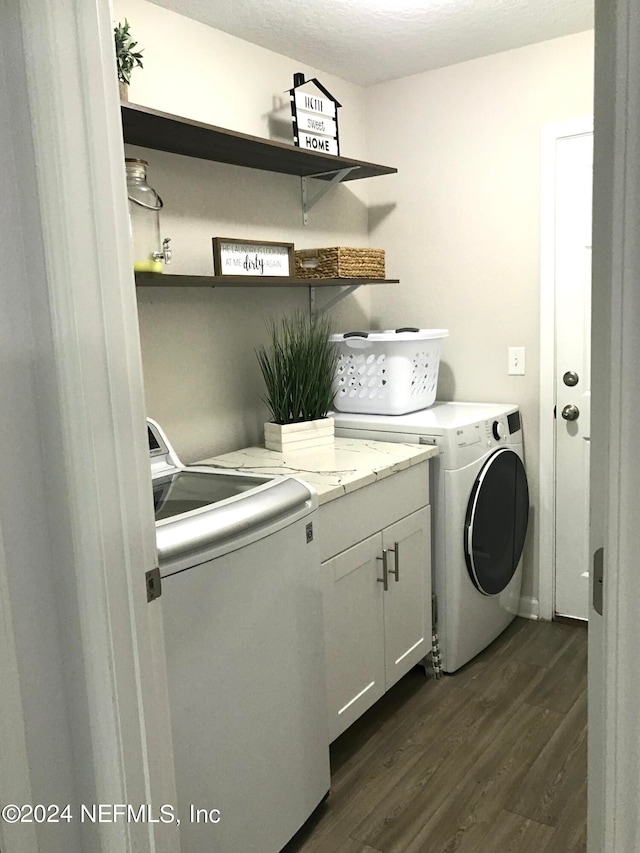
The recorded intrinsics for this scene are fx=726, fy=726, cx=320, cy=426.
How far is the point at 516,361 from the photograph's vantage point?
3049mm

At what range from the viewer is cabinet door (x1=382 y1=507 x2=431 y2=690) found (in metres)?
2.43

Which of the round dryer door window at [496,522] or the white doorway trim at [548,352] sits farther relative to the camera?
the white doorway trim at [548,352]

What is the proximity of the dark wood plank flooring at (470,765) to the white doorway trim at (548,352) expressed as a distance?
1.12ft

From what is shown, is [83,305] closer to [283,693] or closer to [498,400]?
[283,693]

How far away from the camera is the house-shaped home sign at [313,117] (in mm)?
2586

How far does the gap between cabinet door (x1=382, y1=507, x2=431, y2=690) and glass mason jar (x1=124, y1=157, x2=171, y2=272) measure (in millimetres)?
1127

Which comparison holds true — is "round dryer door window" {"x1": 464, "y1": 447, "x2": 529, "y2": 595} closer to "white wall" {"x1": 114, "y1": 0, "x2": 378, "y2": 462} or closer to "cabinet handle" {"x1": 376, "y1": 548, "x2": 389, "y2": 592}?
"cabinet handle" {"x1": 376, "y1": 548, "x2": 389, "y2": 592}

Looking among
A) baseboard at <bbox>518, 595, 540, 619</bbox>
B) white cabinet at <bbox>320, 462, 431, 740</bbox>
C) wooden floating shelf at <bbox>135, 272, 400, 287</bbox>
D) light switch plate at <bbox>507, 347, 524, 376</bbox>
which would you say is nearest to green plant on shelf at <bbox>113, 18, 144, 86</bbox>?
wooden floating shelf at <bbox>135, 272, 400, 287</bbox>

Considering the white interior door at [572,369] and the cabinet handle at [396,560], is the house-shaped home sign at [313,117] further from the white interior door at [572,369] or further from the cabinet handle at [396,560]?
the cabinet handle at [396,560]

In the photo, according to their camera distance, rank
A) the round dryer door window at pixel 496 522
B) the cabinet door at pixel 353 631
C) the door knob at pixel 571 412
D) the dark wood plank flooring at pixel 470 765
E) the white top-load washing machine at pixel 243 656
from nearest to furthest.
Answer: the white top-load washing machine at pixel 243 656, the dark wood plank flooring at pixel 470 765, the cabinet door at pixel 353 631, the round dryer door window at pixel 496 522, the door knob at pixel 571 412

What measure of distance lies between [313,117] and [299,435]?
1.17m

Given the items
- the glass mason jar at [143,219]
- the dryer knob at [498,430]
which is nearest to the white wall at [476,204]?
the dryer knob at [498,430]

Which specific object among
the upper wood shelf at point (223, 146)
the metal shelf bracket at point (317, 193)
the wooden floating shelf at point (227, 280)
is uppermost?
the upper wood shelf at point (223, 146)

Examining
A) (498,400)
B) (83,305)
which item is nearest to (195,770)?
(83,305)
